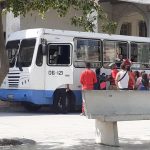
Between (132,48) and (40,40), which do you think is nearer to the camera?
(40,40)

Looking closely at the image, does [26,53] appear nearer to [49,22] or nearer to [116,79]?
[116,79]

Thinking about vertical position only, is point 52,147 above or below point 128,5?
below

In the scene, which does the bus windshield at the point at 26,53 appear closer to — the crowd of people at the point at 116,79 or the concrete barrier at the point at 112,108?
the crowd of people at the point at 116,79

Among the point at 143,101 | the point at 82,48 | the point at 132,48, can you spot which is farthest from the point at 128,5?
the point at 143,101

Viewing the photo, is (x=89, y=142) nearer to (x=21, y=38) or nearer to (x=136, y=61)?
(x=21, y=38)

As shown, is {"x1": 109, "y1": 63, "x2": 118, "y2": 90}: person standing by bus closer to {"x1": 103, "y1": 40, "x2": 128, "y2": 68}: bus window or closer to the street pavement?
{"x1": 103, "y1": 40, "x2": 128, "y2": 68}: bus window

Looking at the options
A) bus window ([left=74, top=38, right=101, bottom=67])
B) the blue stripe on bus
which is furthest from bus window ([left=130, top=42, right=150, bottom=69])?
the blue stripe on bus

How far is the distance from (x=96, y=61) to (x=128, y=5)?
35.1ft

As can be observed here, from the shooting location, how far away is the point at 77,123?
16828mm

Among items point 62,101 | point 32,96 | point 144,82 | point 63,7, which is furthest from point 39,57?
point 63,7

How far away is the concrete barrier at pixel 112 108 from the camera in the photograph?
11164 mm

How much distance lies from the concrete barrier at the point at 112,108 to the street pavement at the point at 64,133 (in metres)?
0.30

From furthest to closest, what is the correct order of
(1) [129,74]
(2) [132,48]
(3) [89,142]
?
(2) [132,48] → (1) [129,74] → (3) [89,142]

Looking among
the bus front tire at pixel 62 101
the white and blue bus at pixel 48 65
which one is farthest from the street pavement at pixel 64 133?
the bus front tire at pixel 62 101
